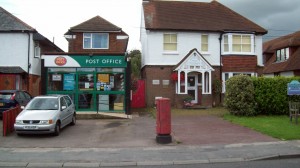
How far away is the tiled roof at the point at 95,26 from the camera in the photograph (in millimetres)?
27234

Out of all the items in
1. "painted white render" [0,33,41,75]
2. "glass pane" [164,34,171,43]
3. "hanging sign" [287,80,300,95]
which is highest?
"glass pane" [164,34,171,43]

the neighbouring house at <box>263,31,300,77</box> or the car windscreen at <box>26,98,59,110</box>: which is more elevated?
the neighbouring house at <box>263,31,300,77</box>

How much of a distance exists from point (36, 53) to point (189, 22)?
12097 mm

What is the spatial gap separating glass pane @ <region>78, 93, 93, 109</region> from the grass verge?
7.79 meters

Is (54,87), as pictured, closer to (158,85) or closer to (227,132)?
(158,85)

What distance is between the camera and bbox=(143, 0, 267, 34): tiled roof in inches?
1053

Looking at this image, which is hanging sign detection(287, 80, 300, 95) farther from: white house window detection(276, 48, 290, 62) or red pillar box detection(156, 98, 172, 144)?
white house window detection(276, 48, 290, 62)

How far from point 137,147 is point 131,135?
240 centimetres

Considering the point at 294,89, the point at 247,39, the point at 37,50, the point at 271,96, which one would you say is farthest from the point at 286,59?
the point at 37,50

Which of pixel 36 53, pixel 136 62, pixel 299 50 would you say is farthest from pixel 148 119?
pixel 136 62

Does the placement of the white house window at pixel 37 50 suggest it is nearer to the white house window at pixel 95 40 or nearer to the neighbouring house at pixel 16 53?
the neighbouring house at pixel 16 53

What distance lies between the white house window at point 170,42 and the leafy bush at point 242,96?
7.72 metres

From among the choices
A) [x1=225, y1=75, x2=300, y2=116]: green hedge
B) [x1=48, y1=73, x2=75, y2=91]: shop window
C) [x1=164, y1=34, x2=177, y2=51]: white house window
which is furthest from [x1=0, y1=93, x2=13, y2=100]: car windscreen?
[x1=164, y1=34, x2=177, y2=51]: white house window

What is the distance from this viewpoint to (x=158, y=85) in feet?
85.8
